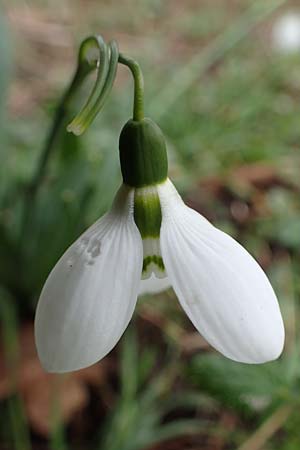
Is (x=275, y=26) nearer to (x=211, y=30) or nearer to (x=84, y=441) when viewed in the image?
(x=211, y=30)

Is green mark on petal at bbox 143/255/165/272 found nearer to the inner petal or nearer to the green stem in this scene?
the inner petal

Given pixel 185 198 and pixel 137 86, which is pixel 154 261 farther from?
pixel 185 198

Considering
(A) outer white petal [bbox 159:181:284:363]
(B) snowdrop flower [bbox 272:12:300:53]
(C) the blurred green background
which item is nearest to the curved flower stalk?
(A) outer white petal [bbox 159:181:284:363]

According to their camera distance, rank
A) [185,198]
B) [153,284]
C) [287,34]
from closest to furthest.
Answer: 1. [153,284]
2. [185,198]
3. [287,34]

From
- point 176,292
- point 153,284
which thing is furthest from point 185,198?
point 176,292

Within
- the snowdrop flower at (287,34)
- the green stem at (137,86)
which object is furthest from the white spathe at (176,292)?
the snowdrop flower at (287,34)

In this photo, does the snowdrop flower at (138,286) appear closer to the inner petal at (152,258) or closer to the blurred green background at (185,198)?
the inner petal at (152,258)

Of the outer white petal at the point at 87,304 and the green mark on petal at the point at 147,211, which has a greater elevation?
the green mark on petal at the point at 147,211
